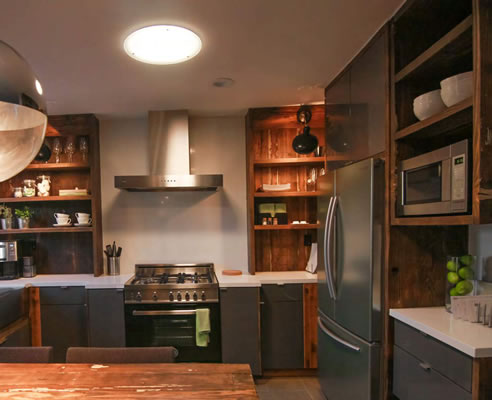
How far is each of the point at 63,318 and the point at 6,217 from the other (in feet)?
3.90

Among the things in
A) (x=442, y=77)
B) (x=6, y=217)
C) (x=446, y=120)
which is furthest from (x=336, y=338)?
(x=6, y=217)

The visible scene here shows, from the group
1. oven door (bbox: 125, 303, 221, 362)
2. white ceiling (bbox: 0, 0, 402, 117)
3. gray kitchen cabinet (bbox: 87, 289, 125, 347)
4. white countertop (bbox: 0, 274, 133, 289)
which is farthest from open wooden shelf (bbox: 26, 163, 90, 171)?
oven door (bbox: 125, 303, 221, 362)

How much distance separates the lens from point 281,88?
8.36 feet

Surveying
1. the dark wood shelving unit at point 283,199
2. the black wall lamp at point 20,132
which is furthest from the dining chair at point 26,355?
the dark wood shelving unit at point 283,199

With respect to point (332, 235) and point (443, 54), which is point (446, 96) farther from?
point (332, 235)

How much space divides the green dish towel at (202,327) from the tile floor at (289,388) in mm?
605

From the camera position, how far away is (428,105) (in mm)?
1536

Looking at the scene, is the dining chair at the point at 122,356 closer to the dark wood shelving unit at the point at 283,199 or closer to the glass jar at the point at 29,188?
the dark wood shelving unit at the point at 283,199

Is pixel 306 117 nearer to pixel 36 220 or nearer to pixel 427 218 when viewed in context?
pixel 427 218

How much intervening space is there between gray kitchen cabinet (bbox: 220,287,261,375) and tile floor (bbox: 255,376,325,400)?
131mm

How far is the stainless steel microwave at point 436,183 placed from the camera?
1301 millimetres

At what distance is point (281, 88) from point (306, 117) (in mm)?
440

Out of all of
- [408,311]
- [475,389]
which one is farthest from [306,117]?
[475,389]

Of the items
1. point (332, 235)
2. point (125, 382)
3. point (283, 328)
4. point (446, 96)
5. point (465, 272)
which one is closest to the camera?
point (125, 382)
